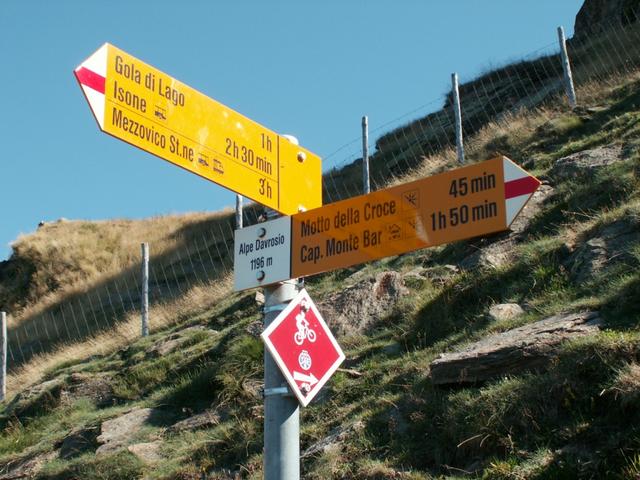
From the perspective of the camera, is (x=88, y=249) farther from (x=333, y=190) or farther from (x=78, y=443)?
(x=78, y=443)

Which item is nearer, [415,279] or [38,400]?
[415,279]

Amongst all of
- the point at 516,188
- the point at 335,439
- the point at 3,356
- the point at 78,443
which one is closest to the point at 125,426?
the point at 78,443

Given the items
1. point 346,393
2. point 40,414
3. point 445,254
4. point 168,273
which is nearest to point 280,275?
point 346,393

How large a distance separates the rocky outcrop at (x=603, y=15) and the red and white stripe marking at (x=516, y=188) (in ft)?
53.2

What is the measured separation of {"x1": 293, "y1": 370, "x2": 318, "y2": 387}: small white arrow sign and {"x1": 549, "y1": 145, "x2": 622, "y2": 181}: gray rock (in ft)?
22.1

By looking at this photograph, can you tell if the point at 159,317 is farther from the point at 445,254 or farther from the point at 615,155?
the point at 615,155

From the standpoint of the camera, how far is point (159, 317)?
611 inches

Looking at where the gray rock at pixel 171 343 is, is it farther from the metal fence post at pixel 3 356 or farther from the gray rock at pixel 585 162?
the gray rock at pixel 585 162

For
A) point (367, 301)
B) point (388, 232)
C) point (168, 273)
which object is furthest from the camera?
point (168, 273)

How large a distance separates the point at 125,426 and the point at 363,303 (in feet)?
9.60

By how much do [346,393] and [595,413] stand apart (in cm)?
281

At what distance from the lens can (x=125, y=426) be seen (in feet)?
30.7

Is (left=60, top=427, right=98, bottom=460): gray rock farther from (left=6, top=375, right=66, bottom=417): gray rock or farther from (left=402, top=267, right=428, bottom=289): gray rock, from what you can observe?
(left=402, top=267, right=428, bottom=289): gray rock

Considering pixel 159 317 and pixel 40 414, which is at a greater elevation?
pixel 159 317
